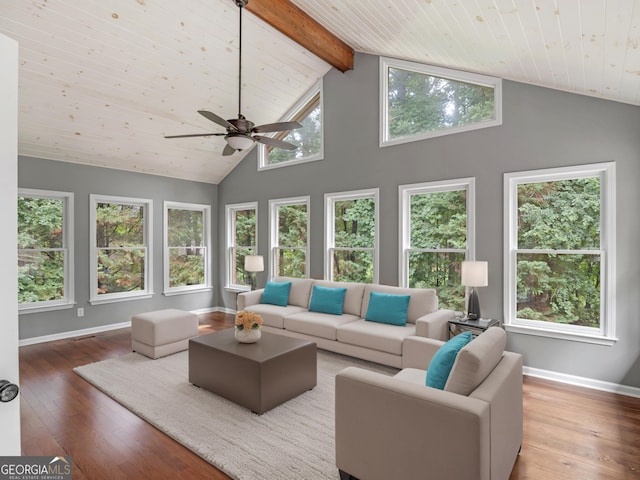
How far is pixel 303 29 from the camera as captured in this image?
14.1ft

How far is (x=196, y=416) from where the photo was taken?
2.84 metres

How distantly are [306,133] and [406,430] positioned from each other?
502 cm

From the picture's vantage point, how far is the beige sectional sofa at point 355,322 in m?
3.74

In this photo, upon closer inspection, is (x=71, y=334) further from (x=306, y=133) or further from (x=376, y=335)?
(x=306, y=133)

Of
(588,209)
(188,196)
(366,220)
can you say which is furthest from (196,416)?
(188,196)

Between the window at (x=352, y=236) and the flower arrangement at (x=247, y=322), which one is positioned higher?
the window at (x=352, y=236)

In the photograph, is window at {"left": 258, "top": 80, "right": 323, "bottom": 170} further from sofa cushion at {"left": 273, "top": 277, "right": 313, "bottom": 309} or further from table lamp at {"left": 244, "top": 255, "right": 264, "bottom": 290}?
sofa cushion at {"left": 273, "top": 277, "right": 313, "bottom": 309}

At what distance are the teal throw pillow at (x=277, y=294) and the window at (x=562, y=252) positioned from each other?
2957 millimetres

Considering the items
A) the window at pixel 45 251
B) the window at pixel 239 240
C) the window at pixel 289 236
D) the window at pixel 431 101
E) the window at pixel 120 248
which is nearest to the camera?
the window at pixel 431 101

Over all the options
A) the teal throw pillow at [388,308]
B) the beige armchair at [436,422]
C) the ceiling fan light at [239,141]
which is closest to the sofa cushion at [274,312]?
the teal throw pillow at [388,308]

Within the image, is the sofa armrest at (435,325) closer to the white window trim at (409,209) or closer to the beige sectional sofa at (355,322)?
the beige sectional sofa at (355,322)

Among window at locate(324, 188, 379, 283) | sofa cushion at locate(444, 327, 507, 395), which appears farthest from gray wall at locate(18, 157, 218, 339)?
sofa cushion at locate(444, 327, 507, 395)

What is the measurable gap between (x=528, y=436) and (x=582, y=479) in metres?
0.48

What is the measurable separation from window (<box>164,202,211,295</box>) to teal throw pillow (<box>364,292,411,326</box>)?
4005 millimetres
